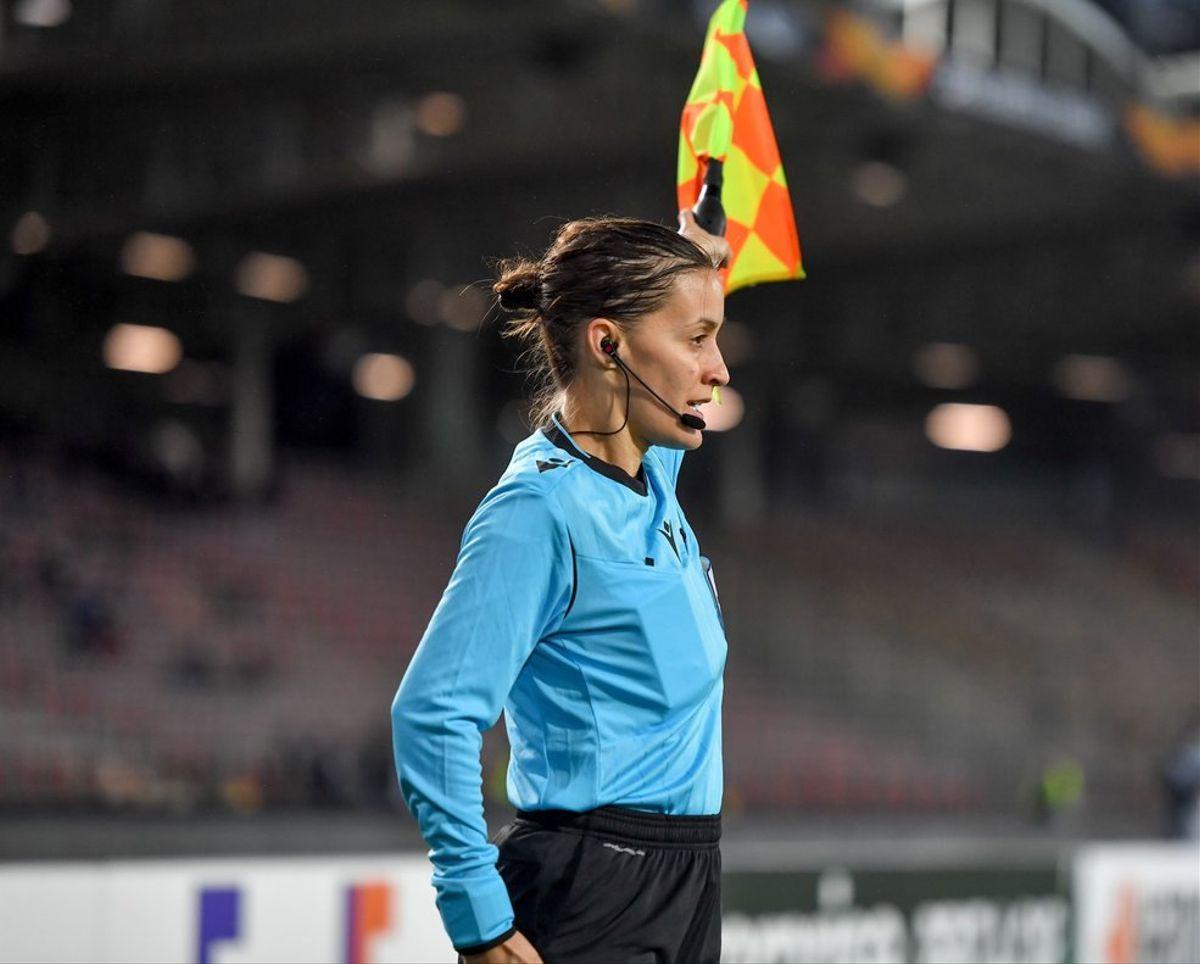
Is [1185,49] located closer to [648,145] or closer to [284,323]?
[648,145]

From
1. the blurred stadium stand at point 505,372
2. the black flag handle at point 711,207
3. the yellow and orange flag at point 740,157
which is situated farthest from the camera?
the blurred stadium stand at point 505,372

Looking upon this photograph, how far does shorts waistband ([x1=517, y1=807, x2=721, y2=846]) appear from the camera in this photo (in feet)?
7.74

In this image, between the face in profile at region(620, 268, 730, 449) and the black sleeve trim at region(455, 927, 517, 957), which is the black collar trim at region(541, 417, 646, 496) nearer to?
the face in profile at region(620, 268, 730, 449)

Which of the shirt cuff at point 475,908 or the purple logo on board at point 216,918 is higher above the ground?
the shirt cuff at point 475,908

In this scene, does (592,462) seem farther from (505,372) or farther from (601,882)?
(505,372)

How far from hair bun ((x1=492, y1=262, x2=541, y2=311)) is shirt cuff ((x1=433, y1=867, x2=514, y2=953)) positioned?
768mm

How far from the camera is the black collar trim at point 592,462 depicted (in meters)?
2.43

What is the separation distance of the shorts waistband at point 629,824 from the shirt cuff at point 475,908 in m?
0.19

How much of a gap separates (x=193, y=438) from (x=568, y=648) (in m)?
20.1

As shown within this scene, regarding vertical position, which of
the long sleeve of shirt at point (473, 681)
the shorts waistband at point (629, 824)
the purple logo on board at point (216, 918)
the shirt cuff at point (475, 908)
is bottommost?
the purple logo on board at point (216, 918)

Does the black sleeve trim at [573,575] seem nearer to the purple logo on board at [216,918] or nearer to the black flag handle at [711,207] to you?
the black flag handle at [711,207]

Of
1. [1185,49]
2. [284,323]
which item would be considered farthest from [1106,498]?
[284,323]

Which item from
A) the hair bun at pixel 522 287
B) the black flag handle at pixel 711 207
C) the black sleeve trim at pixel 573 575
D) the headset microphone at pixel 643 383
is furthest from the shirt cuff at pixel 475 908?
the black flag handle at pixel 711 207

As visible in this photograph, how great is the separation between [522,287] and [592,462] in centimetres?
26
